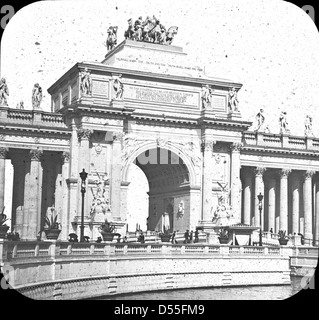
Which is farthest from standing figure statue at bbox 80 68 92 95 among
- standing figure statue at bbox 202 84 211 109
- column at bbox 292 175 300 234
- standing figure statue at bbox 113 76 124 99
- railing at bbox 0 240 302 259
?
column at bbox 292 175 300 234

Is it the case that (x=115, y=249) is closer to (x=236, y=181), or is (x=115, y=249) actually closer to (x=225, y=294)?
(x=225, y=294)

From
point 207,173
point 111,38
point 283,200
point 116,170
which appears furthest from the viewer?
point 283,200

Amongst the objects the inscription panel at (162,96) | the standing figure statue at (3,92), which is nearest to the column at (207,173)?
the inscription panel at (162,96)

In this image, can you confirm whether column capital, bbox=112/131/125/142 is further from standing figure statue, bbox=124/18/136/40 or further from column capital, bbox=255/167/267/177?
column capital, bbox=255/167/267/177

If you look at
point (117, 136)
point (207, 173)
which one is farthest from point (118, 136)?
point (207, 173)

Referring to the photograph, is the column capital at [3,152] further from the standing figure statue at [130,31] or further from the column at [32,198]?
the standing figure statue at [130,31]
